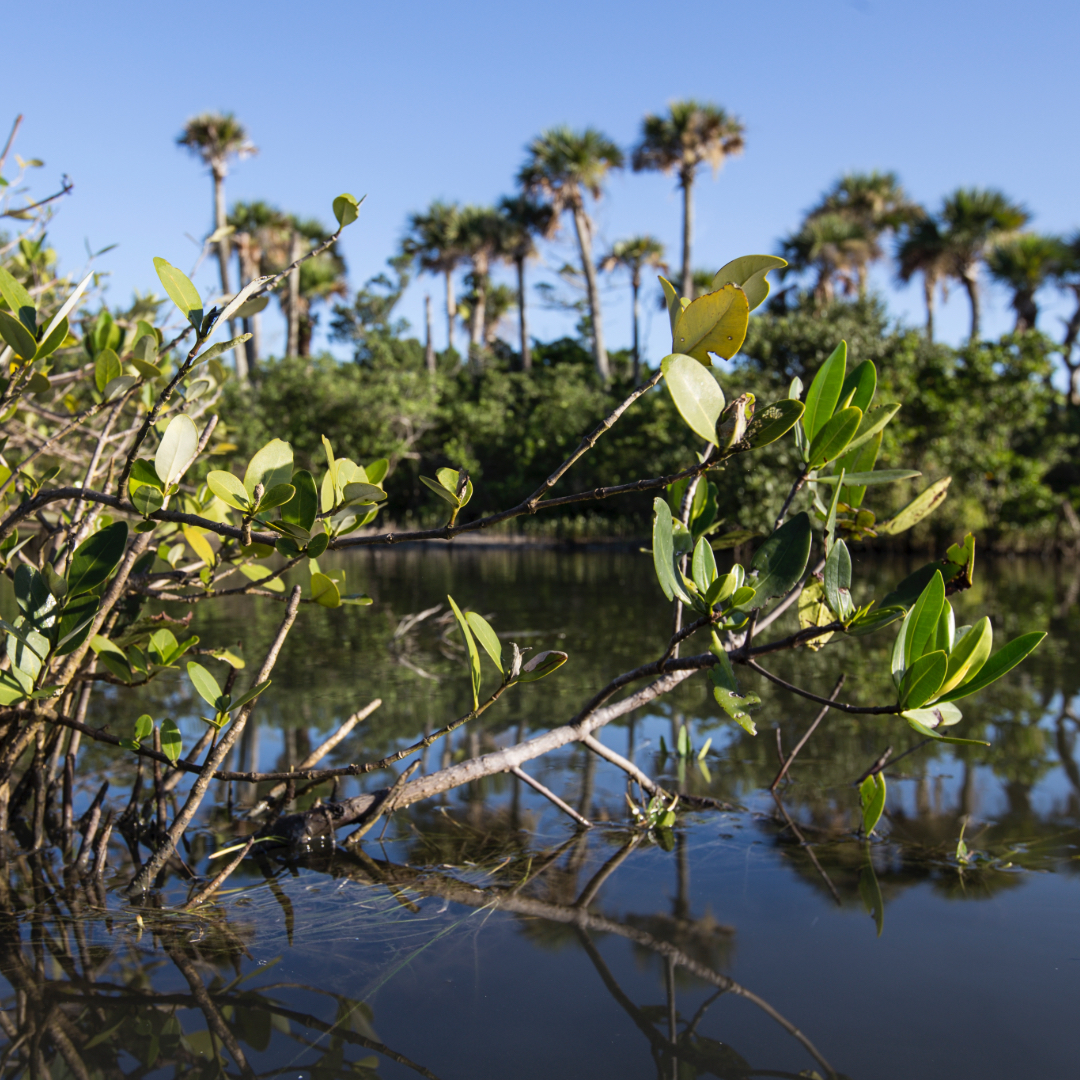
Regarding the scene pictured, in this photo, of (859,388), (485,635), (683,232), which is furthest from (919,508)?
(683,232)

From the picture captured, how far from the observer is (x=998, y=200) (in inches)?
820

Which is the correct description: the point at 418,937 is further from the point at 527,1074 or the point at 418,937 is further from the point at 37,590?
the point at 37,590

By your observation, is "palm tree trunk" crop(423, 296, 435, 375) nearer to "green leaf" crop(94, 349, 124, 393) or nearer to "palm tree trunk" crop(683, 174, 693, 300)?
"palm tree trunk" crop(683, 174, 693, 300)

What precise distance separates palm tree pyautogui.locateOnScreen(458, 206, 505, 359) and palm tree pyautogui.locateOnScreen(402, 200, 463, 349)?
0.27 m

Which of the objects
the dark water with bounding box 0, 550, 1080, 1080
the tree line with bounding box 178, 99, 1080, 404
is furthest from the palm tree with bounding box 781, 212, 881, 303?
the dark water with bounding box 0, 550, 1080, 1080

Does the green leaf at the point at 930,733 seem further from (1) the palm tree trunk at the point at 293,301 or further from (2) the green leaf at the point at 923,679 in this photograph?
(1) the palm tree trunk at the point at 293,301

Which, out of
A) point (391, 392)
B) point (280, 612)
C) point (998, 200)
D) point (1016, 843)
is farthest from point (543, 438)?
point (1016, 843)

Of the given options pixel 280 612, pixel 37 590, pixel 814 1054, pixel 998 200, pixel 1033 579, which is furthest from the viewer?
pixel 998 200

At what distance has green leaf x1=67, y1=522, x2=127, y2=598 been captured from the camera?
4.52 feet

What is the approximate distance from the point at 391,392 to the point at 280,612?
49.9 ft

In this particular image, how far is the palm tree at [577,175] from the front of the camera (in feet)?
72.9

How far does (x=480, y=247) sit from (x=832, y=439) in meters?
25.9

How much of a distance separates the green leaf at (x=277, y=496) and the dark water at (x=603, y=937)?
0.83 m

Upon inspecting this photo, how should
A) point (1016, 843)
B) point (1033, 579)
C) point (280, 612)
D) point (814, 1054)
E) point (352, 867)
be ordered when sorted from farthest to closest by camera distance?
point (1033, 579) → point (280, 612) → point (1016, 843) → point (352, 867) → point (814, 1054)
